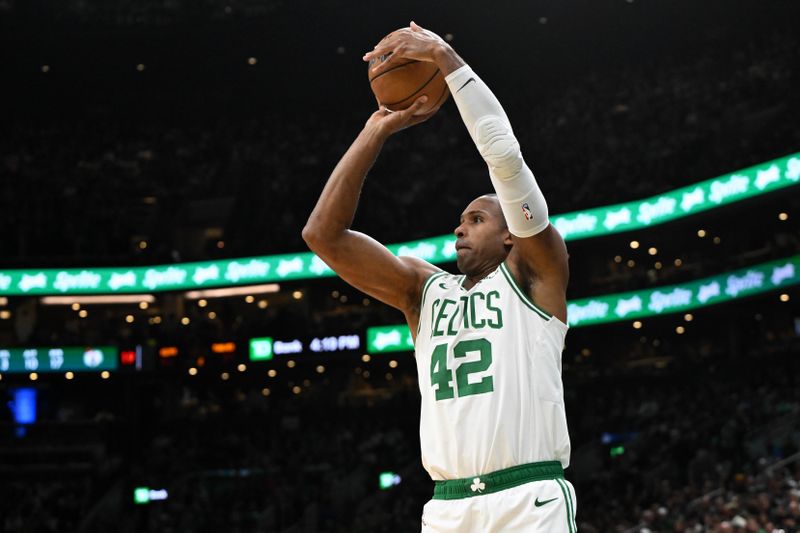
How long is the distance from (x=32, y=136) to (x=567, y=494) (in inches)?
1225

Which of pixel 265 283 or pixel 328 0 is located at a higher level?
pixel 328 0

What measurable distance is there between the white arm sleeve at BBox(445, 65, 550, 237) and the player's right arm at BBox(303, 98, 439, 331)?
1.11ft

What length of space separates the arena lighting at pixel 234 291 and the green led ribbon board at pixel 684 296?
12.2 feet

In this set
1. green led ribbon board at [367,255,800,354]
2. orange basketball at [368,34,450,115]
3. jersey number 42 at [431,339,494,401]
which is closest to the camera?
jersey number 42 at [431,339,494,401]

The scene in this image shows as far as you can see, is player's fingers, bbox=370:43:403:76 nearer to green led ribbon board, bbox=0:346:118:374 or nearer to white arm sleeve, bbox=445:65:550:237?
white arm sleeve, bbox=445:65:550:237

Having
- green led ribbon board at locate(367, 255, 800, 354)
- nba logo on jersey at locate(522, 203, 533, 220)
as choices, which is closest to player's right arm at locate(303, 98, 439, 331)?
nba logo on jersey at locate(522, 203, 533, 220)

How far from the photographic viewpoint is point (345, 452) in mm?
24734

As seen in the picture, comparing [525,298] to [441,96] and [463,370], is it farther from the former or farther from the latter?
[441,96]

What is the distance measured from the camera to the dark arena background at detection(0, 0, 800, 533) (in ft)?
71.9

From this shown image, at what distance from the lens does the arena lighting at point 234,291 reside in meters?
27.0

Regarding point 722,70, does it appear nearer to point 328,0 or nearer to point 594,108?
point 594,108

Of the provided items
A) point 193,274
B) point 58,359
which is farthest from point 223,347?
point 58,359

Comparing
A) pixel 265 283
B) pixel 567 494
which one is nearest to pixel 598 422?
pixel 265 283

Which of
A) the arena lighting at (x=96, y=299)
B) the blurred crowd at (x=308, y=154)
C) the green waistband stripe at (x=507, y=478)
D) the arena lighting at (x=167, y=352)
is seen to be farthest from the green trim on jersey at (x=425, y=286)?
the arena lighting at (x=96, y=299)
